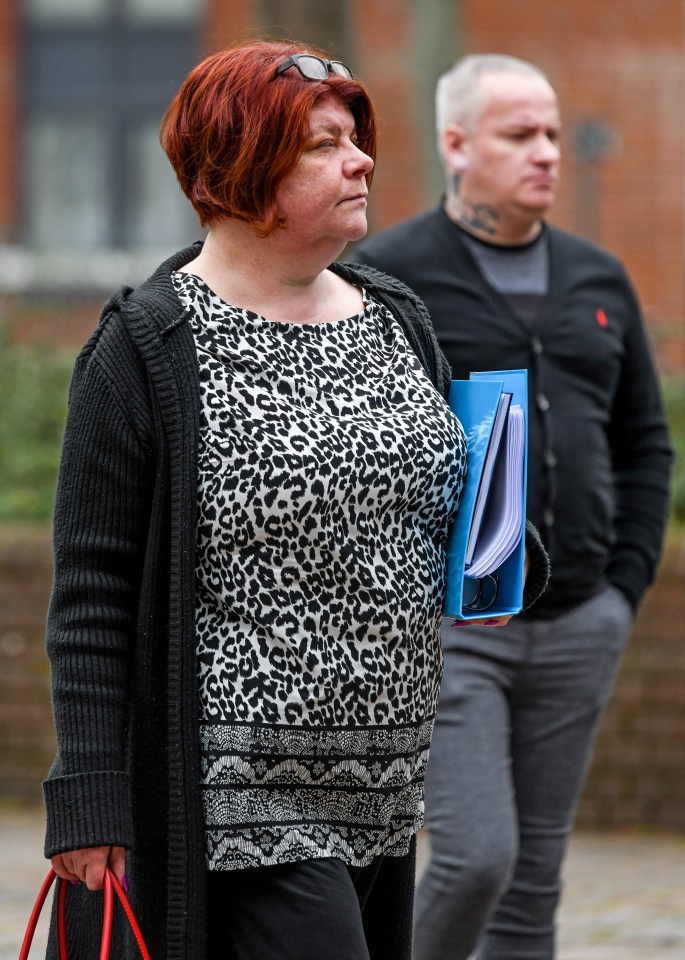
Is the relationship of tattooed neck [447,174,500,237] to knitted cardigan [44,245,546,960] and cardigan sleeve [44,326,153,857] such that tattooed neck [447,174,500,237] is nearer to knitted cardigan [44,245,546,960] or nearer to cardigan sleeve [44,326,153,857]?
knitted cardigan [44,245,546,960]

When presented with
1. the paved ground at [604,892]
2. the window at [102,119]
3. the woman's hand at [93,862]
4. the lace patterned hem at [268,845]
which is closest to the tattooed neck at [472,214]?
the lace patterned hem at [268,845]

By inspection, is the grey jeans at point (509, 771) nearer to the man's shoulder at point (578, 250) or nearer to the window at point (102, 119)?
the man's shoulder at point (578, 250)

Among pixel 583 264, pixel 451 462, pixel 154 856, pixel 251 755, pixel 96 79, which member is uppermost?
pixel 96 79

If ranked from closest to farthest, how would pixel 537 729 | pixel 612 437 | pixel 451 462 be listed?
pixel 451 462
pixel 537 729
pixel 612 437

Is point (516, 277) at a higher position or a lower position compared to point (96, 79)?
lower

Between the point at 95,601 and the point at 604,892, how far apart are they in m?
4.03

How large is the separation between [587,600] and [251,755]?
1.68 meters

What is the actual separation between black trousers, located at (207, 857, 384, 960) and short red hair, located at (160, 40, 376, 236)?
1.04 metres

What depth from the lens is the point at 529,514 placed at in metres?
4.12

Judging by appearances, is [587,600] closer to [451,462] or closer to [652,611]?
[451,462]

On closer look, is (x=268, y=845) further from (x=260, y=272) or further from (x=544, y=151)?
(x=544, y=151)

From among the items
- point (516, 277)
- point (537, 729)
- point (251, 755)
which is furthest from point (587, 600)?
point (251, 755)

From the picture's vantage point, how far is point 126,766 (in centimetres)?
285

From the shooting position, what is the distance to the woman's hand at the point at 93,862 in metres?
2.75
